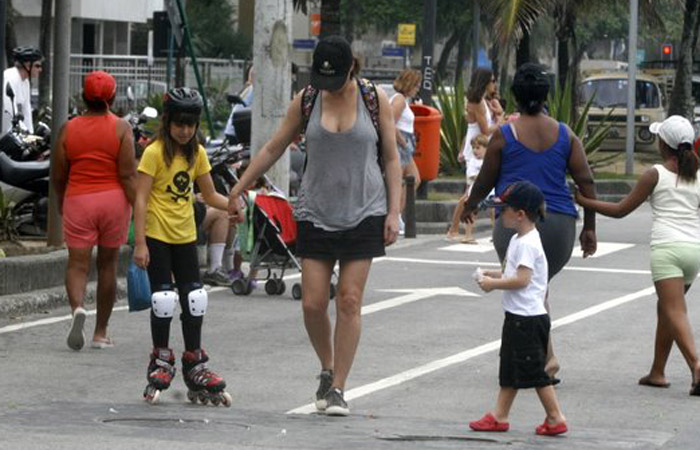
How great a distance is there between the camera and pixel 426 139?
860 inches

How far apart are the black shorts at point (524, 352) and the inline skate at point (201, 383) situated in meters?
1.58

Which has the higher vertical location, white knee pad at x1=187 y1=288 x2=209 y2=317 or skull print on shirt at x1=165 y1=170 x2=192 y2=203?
skull print on shirt at x1=165 y1=170 x2=192 y2=203

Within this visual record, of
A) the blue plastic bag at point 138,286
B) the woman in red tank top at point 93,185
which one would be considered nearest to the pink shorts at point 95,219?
the woman in red tank top at point 93,185

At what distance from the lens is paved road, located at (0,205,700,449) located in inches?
329

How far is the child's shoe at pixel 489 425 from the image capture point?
8625mm

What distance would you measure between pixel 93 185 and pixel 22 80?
6321 millimetres

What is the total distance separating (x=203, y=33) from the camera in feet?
239

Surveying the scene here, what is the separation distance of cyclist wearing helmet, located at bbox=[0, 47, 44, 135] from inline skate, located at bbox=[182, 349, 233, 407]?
8138 millimetres

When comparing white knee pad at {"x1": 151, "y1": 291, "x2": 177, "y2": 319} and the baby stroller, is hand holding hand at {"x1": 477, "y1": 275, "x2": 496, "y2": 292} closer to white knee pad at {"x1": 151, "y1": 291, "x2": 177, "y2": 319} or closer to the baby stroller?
white knee pad at {"x1": 151, "y1": 291, "x2": 177, "y2": 319}

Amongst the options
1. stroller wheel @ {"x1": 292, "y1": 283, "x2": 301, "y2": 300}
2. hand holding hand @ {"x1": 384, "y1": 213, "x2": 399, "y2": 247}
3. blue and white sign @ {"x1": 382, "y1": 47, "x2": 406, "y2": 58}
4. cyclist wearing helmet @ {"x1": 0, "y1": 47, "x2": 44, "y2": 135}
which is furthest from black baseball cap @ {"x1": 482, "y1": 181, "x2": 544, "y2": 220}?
blue and white sign @ {"x1": 382, "y1": 47, "x2": 406, "y2": 58}

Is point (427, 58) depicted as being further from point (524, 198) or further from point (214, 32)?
point (214, 32)

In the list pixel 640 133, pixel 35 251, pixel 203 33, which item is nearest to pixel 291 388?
pixel 35 251

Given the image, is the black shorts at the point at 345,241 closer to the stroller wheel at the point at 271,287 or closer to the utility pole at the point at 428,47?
the stroller wheel at the point at 271,287

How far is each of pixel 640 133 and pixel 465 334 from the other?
27225 millimetres
